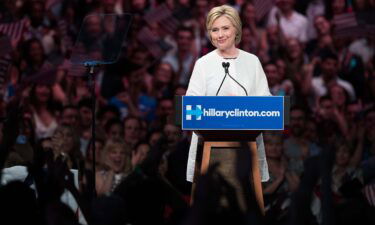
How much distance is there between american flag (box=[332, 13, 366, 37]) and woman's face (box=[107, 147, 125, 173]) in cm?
397

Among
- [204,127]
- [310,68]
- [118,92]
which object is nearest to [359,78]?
[310,68]

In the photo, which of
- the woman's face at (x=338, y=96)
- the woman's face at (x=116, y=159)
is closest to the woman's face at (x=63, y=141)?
the woman's face at (x=116, y=159)

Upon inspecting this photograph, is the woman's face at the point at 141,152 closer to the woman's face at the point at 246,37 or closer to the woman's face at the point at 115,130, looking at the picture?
the woman's face at the point at 115,130

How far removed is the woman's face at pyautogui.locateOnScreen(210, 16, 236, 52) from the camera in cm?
560

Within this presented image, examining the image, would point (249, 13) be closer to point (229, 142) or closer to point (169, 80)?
point (169, 80)

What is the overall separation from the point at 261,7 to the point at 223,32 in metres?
5.93

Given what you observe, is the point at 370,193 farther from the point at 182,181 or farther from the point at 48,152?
the point at 182,181

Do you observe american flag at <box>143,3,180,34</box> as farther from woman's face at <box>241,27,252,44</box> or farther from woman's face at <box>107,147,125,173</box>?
woman's face at <box>107,147,125,173</box>

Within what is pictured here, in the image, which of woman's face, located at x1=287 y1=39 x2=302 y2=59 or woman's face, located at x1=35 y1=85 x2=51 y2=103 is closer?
woman's face, located at x1=35 y1=85 x2=51 y2=103

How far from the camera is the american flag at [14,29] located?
10.1 m

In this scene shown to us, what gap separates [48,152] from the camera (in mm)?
2951

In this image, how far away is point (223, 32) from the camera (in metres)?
5.61

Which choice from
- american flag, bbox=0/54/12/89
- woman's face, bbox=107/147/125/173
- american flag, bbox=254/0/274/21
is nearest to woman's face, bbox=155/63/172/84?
american flag, bbox=254/0/274/21

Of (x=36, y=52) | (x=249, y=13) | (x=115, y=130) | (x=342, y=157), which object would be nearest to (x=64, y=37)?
(x=36, y=52)
